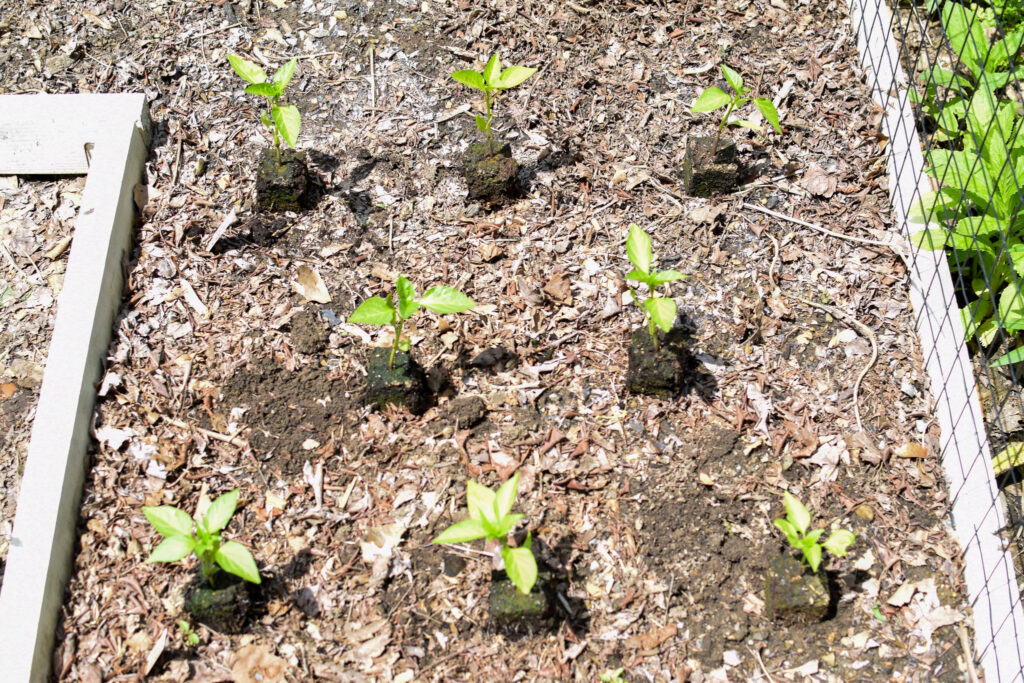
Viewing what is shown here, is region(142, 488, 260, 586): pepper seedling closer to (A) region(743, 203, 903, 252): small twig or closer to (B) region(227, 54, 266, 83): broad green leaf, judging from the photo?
(B) region(227, 54, 266, 83): broad green leaf

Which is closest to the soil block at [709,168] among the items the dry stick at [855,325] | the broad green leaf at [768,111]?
the broad green leaf at [768,111]

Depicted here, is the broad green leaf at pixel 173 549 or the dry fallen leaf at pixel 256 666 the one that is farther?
the dry fallen leaf at pixel 256 666

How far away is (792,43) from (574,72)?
1.05m

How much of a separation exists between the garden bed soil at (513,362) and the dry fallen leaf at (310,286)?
0.13 feet

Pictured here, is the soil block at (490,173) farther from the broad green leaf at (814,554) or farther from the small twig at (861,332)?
the broad green leaf at (814,554)

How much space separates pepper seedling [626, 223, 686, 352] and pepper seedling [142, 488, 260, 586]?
1367 millimetres

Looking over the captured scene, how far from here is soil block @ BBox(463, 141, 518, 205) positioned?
3.43m

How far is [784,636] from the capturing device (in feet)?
8.34

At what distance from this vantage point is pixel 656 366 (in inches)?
114

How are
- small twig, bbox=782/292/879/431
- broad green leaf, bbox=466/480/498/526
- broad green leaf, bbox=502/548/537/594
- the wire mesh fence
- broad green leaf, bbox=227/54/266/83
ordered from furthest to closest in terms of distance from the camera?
broad green leaf, bbox=227/54/266/83, small twig, bbox=782/292/879/431, the wire mesh fence, broad green leaf, bbox=466/480/498/526, broad green leaf, bbox=502/548/537/594

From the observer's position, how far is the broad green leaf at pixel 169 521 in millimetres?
2424

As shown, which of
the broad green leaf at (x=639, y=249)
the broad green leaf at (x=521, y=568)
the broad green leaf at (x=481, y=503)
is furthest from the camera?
the broad green leaf at (x=639, y=249)

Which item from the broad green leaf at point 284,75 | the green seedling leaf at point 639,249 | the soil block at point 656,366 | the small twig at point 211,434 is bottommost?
the small twig at point 211,434

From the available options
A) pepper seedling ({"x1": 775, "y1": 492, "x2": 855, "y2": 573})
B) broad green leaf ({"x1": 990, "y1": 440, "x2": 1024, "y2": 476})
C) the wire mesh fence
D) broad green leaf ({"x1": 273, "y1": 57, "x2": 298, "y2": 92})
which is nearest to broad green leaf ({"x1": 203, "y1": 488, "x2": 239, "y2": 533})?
pepper seedling ({"x1": 775, "y1": 492, "x2": 855, "y2": 573})
